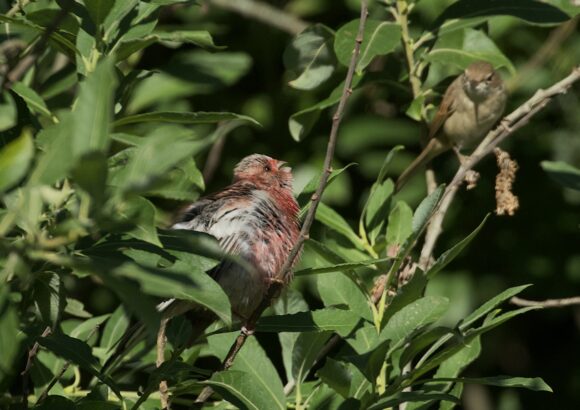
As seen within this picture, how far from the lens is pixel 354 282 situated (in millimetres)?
4535

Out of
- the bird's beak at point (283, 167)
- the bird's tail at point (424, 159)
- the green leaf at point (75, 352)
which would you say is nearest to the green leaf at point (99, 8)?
the green leaf at point (75, 352)

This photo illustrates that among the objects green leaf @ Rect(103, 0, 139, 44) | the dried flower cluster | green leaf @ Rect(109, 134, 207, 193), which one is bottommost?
green leaf @ Rect(109, 134, 207, 193)

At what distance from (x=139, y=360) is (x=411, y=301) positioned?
4.44 ft

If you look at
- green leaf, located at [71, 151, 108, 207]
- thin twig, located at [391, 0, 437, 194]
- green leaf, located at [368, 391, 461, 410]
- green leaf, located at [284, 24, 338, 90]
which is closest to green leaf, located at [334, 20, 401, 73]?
thin twig, located at [391, 0, 437, 194]

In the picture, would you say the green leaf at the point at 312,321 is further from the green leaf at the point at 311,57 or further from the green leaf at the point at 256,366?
the green leaf at the point at 311,57

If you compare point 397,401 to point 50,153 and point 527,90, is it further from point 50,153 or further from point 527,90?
point 527,90

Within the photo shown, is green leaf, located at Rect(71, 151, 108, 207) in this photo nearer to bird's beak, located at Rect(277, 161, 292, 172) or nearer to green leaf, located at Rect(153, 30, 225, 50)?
green leaf, located at Rect(153, 30, 225, 50)

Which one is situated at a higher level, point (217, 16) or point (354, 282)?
point (217, 16)

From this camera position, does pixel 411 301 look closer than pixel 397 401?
No

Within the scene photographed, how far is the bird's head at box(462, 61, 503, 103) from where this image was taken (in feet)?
23.8

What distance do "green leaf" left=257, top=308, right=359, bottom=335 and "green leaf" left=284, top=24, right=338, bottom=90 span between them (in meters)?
1.75

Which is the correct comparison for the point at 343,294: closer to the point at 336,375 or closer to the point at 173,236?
the point at 336,375

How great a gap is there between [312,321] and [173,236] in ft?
3.44

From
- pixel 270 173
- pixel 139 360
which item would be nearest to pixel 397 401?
pixel 139 360
